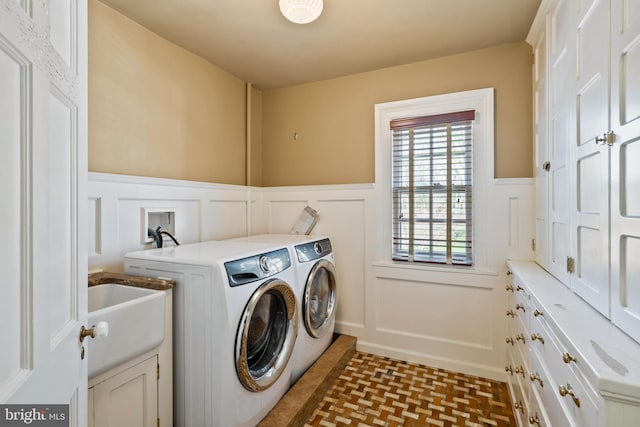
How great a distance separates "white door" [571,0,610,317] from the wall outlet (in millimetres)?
2225

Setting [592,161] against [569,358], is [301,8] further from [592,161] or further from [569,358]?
[569,358]

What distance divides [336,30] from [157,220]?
1.74 m

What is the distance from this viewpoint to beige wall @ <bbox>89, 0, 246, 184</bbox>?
1.76m

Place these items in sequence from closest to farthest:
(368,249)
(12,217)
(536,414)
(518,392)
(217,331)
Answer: (12,217), (536,414), (217,331), (518,392), (368,249)

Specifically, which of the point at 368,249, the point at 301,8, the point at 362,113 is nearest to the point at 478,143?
the point at 362,113

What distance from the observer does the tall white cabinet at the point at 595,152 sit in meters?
0.90

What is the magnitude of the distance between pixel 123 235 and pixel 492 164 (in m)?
2.50

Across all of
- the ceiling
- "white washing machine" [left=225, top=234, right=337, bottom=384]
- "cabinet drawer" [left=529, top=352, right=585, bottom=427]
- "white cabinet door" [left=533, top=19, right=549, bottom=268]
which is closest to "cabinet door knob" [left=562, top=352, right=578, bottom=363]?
"cabinet drawer" [left=529, top=352, right=585, bottom=427]

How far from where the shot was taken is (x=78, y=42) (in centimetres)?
83

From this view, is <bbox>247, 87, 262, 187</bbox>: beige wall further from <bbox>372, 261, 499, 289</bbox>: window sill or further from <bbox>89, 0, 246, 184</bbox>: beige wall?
<bbox>372, 261, 499, 289</bbox>: window sill

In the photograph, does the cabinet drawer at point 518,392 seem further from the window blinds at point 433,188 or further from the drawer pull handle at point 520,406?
the window blinds at point 433,188

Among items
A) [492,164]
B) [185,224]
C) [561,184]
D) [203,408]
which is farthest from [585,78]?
[185,224]

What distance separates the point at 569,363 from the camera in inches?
34.6

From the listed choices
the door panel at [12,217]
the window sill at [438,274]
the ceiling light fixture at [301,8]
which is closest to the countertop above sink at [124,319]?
the door panel at [12,217]
